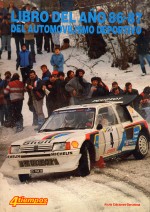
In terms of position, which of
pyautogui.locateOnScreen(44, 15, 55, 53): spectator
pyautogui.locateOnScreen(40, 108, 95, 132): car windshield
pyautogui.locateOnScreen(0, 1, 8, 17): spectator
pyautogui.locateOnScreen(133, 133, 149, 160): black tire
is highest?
pyautogui.locateOnScreen(0, 1, 8, 17): spectator

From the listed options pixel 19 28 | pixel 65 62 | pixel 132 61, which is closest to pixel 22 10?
pixel 19 28

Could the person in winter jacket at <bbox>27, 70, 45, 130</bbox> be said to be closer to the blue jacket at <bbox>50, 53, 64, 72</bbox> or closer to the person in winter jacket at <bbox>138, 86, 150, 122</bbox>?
the blue jacket at <bbox>50, 53, 64, 72</bbox>

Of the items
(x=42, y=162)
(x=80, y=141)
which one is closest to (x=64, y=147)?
(x=80, y=141)

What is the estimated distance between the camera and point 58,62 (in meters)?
15.3

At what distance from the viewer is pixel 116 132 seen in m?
13.1

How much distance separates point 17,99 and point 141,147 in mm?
4369

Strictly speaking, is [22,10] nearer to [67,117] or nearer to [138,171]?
[67,117]

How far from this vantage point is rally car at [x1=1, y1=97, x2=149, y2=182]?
11.7 meters

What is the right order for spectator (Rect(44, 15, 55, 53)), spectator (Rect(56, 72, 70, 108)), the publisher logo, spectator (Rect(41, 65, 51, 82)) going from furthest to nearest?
1. spectator (Rect(41, 65, 51, 82))
2. spectator (Rect(56, 72, 70, 108))
3. spectator (Rect(44, 15, 55, 53))
4. the publisher logo

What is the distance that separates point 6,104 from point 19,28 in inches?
127

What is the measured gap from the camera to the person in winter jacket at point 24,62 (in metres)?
16.1

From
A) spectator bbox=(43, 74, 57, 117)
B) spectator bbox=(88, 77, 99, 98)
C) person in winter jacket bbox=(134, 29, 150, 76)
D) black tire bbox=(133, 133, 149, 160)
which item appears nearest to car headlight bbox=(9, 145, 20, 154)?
black tire bbox=(133, 133, 149, 160)

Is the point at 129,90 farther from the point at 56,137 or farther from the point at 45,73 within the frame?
the point at 56,137

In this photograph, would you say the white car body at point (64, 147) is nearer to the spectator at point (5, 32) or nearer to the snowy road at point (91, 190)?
the snowy road at point (91, 190)
